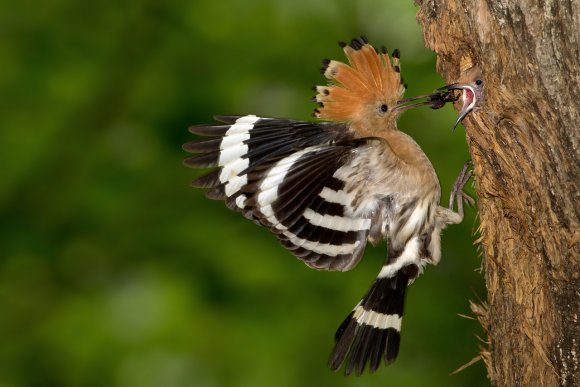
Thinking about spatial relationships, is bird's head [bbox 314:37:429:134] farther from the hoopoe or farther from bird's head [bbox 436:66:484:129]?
bird's head [bbox 436:66:484:129]

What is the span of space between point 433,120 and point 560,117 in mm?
2400

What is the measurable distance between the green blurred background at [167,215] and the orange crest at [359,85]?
120 centimetres

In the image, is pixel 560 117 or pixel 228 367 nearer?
pixel 560 117

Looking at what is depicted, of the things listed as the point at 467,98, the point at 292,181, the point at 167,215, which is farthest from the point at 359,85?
the point at 167,215

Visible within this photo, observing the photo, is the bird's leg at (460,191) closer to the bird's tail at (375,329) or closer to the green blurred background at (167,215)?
the bird's tail at (375,329)

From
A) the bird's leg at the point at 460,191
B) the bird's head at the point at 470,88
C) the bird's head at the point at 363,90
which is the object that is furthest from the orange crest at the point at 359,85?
the bird's head at the point at 470,88

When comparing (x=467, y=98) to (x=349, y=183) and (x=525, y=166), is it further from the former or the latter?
(x=349, y=183)

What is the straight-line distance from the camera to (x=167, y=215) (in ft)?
15.4

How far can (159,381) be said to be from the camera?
169 inches

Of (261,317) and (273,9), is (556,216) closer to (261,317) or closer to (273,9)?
(261,317)

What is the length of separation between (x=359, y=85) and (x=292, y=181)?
59cm

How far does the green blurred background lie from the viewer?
4.28 meters

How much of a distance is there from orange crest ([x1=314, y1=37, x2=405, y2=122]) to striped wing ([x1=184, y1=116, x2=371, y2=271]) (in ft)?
0.32

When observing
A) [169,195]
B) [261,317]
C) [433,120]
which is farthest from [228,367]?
[433,120]
